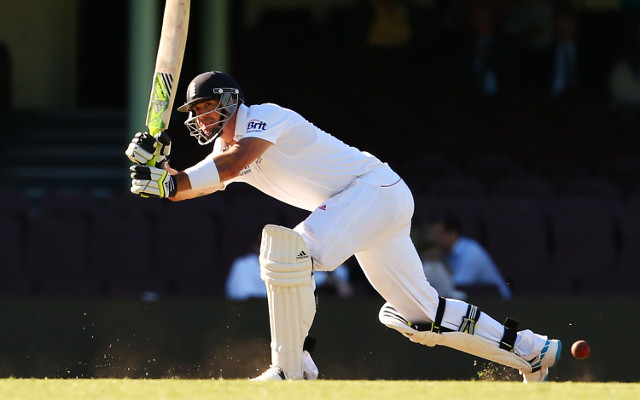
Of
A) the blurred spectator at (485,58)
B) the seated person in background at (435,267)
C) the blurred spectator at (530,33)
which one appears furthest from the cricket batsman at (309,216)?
the blurred spectator at (530,33)

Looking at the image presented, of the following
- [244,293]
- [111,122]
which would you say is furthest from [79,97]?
[244,293]

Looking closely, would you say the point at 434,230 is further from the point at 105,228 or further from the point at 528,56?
the point at 528,56

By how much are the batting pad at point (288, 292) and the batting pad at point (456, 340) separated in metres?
0.49

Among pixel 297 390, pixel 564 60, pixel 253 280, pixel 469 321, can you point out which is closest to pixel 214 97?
pixel 297 390

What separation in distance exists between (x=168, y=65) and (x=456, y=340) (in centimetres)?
159

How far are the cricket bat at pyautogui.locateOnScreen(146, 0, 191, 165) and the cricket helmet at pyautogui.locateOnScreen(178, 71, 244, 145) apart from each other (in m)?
0.25

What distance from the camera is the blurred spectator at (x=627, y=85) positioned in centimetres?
1048

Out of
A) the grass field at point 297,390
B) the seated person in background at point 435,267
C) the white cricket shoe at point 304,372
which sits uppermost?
the grass field at point 297,390

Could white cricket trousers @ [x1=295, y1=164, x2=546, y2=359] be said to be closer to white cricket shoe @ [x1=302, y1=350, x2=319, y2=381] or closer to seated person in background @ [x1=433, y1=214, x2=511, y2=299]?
white cricket shoe @ [x1=302, y1=350, x2=319, y2=381]

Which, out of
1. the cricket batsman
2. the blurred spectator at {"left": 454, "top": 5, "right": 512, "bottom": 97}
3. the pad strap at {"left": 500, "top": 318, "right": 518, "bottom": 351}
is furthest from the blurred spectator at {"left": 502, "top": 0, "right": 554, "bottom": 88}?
the cricket batsman

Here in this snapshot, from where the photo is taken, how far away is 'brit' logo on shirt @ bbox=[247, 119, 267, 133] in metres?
4.28

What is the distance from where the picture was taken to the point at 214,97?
4.34 meters

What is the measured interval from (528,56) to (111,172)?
14.2 ft

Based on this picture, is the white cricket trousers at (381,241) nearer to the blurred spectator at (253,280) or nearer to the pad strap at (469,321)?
the pad strap at (469,321)
